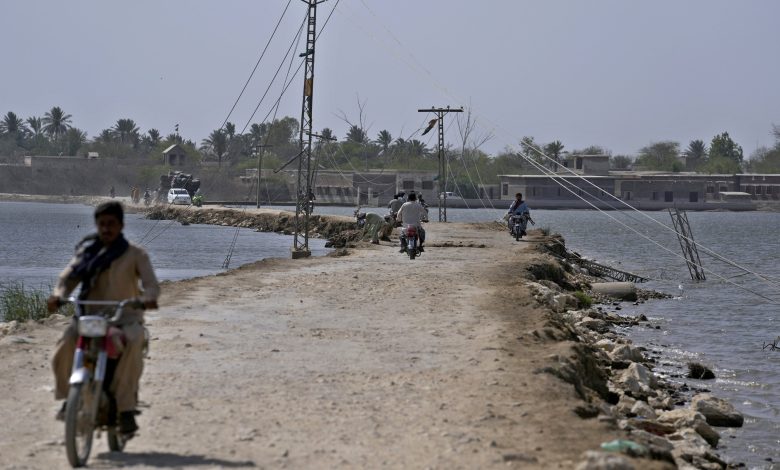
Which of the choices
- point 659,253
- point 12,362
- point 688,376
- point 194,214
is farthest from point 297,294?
point 194,214

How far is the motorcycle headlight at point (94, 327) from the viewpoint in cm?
781

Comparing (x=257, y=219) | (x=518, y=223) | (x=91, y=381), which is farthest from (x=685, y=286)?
(x=257, y=219)

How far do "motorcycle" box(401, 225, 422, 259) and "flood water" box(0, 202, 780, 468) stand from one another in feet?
16.7

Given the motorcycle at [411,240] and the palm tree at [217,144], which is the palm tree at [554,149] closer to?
the palm tree at [217,144]

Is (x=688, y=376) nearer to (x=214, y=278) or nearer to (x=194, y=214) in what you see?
(x=214, y=278)

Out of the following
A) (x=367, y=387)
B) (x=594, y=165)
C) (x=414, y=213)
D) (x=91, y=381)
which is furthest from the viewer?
(x=594, y=165)

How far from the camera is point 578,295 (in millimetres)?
27750

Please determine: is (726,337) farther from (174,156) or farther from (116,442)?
(174,156)

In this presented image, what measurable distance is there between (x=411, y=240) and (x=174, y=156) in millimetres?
143834

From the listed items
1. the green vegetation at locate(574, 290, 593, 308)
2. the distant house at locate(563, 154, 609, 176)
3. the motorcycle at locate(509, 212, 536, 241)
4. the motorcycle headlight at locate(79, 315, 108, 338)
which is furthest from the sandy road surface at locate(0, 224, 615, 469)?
the distant house at locate(563, 154, 609, 176)

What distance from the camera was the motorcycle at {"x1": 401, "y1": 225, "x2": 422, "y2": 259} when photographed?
27578 millimetres

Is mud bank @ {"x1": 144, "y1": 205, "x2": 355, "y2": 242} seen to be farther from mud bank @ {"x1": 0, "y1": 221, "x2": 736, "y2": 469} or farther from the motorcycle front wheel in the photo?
the motorcycle front wheel

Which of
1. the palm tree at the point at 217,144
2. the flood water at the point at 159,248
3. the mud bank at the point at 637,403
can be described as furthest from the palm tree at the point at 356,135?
the mud bank at the point at 637,403

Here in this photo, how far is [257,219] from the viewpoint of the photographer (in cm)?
8262
